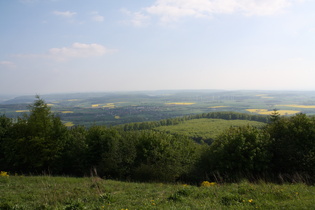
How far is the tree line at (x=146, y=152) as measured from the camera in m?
19.4

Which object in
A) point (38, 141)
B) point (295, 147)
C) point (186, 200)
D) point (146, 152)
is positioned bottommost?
point (146, 152)

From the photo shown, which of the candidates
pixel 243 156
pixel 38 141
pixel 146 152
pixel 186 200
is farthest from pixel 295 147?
pixel 38 141

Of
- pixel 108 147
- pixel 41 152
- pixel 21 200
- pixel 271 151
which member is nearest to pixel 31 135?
pixel 41 152

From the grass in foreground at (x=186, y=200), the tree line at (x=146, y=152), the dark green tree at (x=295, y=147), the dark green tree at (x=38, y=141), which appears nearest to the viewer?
the grass in foreground at (x=186, y=200)

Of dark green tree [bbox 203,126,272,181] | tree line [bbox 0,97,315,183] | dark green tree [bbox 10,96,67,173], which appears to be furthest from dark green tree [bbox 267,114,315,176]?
dark green tree [bbox 10,96,67,173]

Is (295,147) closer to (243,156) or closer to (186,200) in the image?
(243,156)

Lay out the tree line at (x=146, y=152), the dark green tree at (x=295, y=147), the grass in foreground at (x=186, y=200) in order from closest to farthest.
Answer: the grass in foreground at (x=186, y=200), the dark green tree at (x=295, y=147), the tree line at (x=146, y=152)

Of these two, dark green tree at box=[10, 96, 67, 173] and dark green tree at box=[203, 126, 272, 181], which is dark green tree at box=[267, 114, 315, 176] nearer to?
dark green tree at box=[203, 126, 272, 181]

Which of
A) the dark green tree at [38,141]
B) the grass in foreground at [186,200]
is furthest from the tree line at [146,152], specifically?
the grass in foreground at [186,200]

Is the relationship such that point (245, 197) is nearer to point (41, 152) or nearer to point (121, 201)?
point (121, 201)

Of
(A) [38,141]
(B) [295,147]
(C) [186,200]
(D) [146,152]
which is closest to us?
(C) [186,200]

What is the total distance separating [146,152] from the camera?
26109 millimetres

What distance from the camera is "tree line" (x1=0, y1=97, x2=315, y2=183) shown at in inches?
765

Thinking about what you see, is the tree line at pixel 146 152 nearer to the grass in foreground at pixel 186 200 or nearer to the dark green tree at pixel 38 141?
the dark green tree at pixel 38 141
